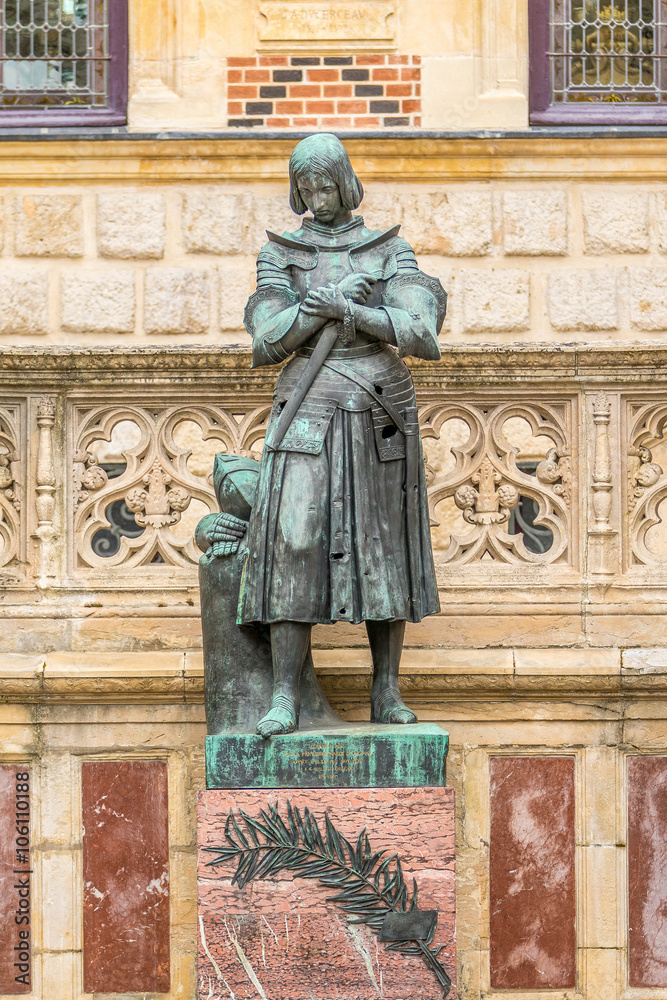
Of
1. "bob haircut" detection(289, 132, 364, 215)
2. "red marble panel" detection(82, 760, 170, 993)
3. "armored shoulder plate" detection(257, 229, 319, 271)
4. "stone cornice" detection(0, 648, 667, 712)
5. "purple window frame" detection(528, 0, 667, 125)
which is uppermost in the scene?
"purple window frame" detection(528, 0, 667, 125)

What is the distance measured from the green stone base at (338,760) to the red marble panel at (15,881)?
1.73 metres

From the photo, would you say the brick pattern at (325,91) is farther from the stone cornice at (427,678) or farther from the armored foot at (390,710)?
the armored foot at (390,710)

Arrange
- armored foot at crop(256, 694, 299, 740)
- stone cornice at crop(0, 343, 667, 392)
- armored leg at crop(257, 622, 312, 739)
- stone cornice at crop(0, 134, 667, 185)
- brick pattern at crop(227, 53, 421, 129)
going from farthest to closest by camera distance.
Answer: brick pattern at crop(227, 53, 421, 129) → stone cornice at crop(0, 134, 667, 185) → stone cornice at crop(0, 343, 667, 392) → armored leg at crop(257, 622, 312, 739) → armored foot at crop(256, 694, 299, 740)

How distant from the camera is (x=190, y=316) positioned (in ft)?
26.2

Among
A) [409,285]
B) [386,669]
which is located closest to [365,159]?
[409,285]

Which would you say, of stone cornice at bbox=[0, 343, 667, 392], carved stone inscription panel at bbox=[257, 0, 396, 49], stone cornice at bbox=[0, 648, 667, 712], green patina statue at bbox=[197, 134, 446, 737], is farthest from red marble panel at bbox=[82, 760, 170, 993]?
carved stone inscription panel at bbox=[257, 0, 396, 49]

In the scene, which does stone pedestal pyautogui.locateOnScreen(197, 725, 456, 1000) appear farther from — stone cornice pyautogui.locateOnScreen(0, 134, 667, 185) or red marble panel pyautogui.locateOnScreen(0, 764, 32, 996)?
stone cornice pyautogui.locateOnScreen(0, 134, 667, 185)

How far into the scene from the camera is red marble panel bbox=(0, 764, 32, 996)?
289 inches

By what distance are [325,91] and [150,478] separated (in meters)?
1.98

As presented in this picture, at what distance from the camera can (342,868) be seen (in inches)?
230

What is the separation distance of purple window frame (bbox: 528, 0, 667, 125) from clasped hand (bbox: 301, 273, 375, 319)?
2.40m

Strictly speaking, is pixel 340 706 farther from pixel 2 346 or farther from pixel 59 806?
pixel 2 346

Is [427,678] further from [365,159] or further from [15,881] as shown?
[365,159]

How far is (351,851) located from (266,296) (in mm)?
1917
